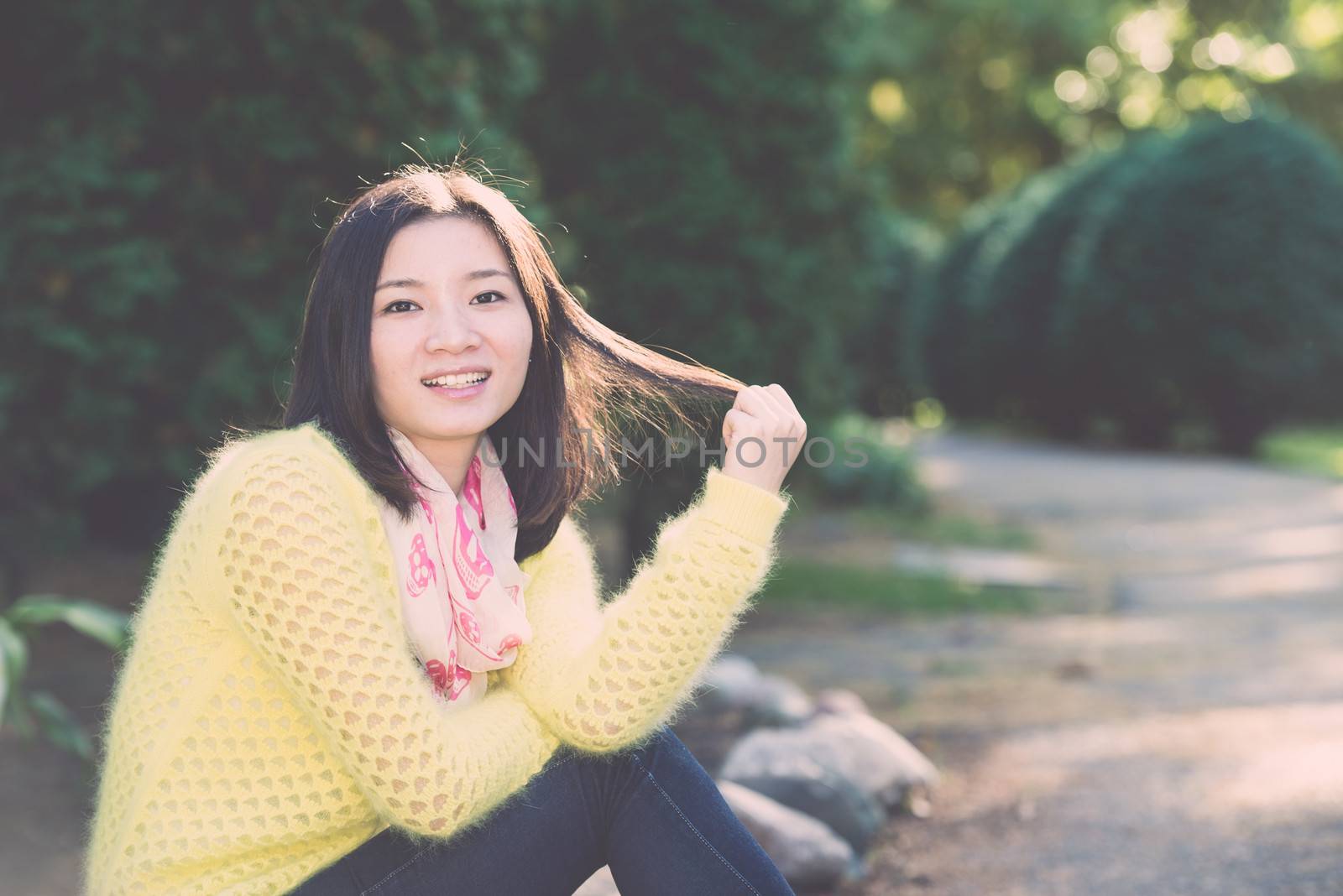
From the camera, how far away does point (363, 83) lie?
4211 millimetres

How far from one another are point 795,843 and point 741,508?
1.47m

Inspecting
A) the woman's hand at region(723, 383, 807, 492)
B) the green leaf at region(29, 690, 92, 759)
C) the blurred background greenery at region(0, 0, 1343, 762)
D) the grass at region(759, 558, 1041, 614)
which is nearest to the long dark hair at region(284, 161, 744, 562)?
the woman's hand at region(723, 383, 807, 492)

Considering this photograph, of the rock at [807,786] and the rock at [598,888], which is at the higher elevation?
the rock at [807,786]

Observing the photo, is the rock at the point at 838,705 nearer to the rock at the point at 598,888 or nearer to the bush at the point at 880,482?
the rock at the point at 598,888

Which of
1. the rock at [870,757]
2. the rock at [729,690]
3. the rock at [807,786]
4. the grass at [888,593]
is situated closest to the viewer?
the rock at [807,786]

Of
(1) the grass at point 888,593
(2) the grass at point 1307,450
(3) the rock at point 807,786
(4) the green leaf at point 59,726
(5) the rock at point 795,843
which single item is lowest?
(4) the green leaf at point 59,726

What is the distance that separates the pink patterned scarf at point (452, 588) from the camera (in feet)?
6.17

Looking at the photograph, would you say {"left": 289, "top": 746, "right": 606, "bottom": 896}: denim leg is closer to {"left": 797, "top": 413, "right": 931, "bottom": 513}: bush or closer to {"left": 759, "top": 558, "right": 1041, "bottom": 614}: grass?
{"left": 759, "top": 558, "right": 1041, "bottom": 614}: grass

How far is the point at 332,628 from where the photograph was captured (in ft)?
5.48

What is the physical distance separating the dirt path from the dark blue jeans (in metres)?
1.38

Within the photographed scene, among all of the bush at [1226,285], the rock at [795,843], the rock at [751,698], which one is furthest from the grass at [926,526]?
the rock at [795,843]

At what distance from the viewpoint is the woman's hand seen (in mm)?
1946

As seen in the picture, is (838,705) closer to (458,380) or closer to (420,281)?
(458,380)

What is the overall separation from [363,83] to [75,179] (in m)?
0.95
